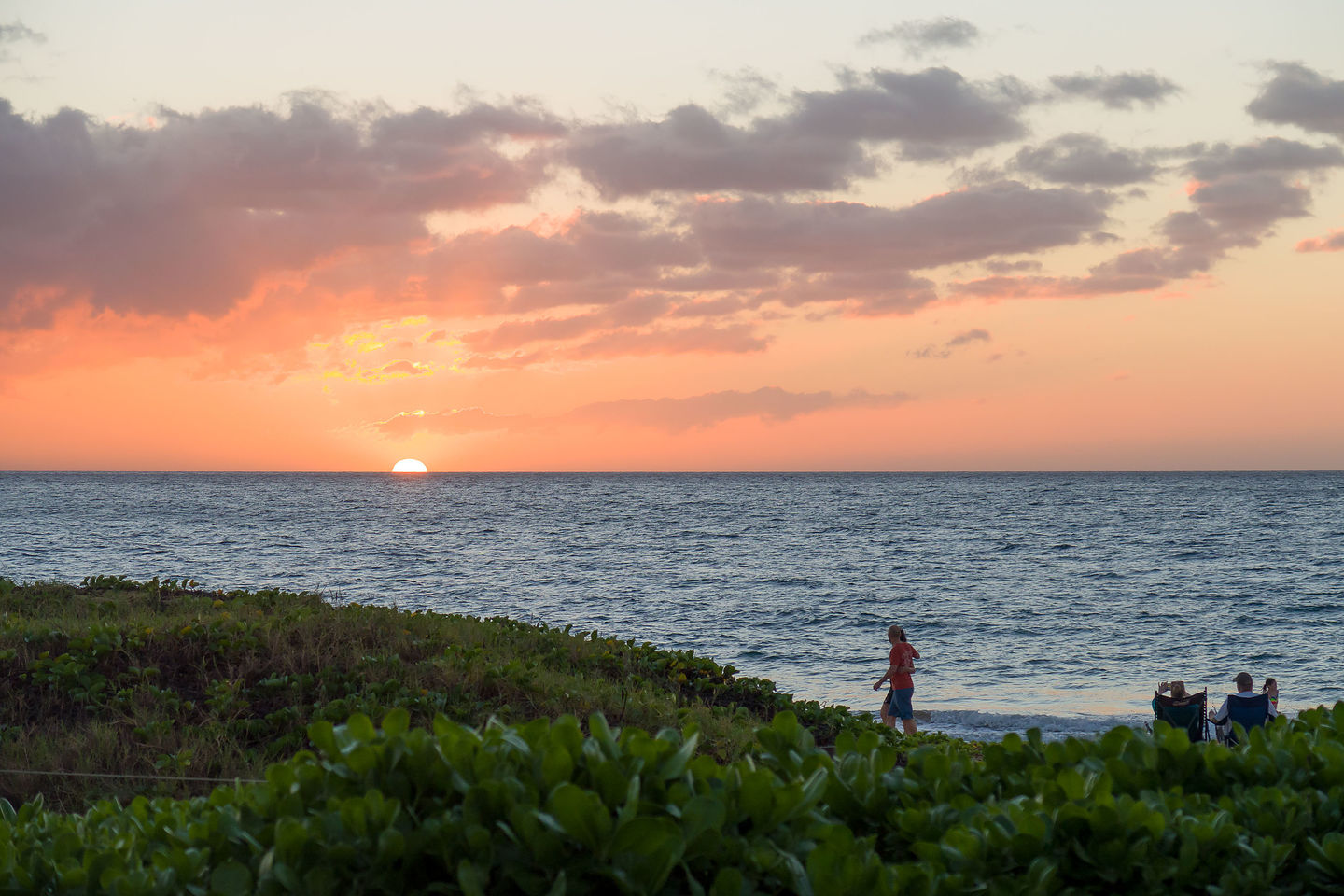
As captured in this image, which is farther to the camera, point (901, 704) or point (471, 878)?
point (901, 704)

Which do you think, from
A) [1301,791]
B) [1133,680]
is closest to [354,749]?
[1301,791]

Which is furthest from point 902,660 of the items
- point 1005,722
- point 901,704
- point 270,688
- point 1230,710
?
point 270,688

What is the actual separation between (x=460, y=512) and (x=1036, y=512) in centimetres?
5720

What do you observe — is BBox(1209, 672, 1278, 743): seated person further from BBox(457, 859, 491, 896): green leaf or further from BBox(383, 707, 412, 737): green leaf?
BBox(457, 859, 491, 896): green leaf

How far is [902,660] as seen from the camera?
1491 centimetres

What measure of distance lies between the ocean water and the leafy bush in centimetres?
1227

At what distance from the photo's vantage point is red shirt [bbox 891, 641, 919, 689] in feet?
48.9

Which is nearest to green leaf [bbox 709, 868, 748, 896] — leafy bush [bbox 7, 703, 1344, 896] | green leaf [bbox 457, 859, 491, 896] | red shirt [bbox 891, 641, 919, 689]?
leafy bush [bbox 7, 703, 1344, 896]

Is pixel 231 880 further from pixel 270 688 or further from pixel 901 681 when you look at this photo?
pixel 901 681

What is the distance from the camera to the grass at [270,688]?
25.8ft

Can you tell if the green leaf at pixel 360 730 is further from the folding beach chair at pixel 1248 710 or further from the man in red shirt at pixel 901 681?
the man in red shirt at pixel 901 681

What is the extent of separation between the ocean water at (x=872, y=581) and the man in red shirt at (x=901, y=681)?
1.87 m

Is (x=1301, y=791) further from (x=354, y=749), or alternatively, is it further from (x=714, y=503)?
(x=714, y=503)

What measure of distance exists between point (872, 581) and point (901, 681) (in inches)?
1103
